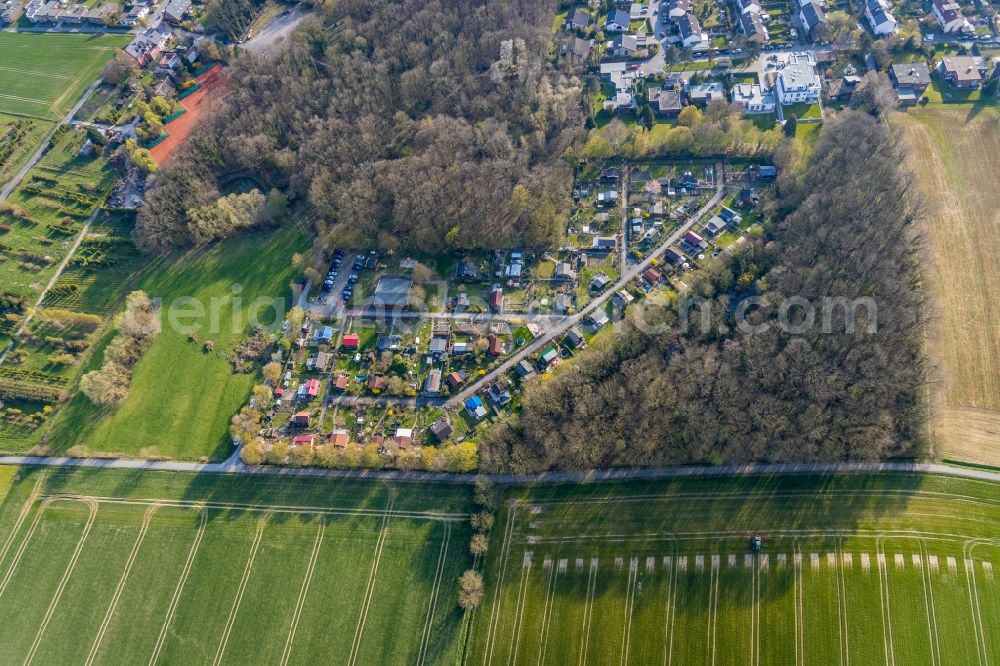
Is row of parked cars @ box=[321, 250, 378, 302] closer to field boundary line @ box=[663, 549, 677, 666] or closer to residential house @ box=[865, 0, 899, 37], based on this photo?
field boundary line @ box=[663, 549, 677, 666]

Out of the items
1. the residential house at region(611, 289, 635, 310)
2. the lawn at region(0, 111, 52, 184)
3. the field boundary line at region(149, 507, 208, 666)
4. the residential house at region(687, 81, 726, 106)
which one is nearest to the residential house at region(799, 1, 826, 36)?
the residential house at region(687, 81, 726, 106)

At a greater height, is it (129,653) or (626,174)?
(626,174)

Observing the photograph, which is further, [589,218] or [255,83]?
[255,83]

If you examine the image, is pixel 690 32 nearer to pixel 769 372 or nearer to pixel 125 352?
pixel 769 372

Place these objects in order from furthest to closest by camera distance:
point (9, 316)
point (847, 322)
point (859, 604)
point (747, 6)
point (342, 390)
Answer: point (747, 6)
point (9, 316)
point (342, 390)
point (847, 322)
point (859, 604)

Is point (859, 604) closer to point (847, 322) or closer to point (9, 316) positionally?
point (847, 322)

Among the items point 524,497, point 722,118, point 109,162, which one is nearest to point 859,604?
point 524,497
